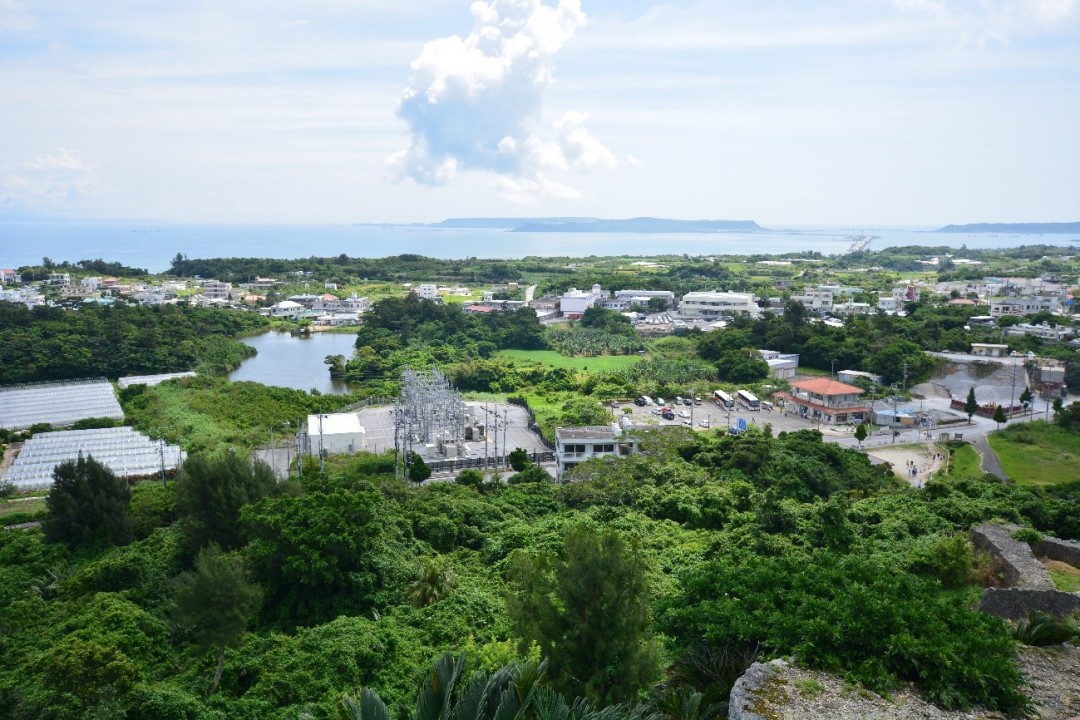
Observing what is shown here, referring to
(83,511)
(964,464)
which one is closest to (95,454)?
(83,511)

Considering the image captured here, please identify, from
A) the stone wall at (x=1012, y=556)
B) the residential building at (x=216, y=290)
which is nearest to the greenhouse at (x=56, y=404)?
the stone wall at (x=1012, y=556)

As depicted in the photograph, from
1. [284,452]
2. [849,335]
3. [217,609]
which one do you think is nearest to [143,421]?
[284,452]

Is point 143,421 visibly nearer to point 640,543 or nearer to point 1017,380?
point 640,543

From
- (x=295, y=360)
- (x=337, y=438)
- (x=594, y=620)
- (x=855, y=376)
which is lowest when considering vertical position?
(x=337, y=438)

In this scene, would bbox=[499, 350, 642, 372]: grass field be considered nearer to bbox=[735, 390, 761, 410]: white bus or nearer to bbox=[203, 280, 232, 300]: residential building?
bbox=[735, 390, 761, 410]: white bus

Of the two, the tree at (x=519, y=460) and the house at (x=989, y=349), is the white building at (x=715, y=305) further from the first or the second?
the tree at (x=519, y=460)

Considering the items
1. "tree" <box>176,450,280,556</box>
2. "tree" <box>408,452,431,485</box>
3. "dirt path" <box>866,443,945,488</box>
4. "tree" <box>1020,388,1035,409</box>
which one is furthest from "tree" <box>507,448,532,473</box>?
"tree" <box>1020,388,1035,409</box>

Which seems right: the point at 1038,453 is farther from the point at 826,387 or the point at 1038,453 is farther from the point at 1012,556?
the point at 1012,556
